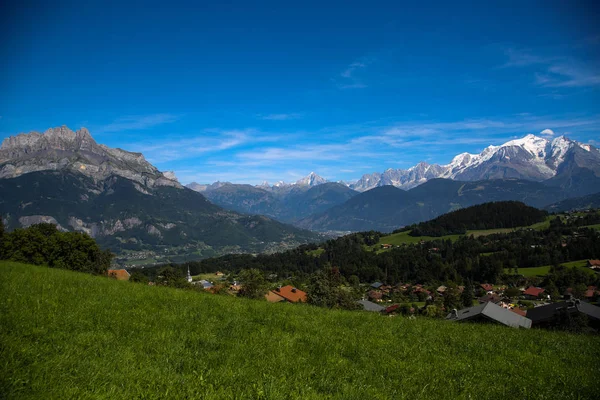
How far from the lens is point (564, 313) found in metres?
36.8

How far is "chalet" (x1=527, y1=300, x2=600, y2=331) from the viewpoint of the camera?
120ft

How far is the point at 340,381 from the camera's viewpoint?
20.8 feet

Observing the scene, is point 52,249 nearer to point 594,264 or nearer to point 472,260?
point 472,260

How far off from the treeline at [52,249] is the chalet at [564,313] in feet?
184

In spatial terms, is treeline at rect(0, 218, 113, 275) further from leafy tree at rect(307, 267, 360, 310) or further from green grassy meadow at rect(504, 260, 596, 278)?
green grassy meadow at rect(504, 260, 596, 278)

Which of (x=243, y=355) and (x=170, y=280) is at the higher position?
(x=243, y=355)

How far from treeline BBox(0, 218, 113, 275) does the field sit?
140 ft

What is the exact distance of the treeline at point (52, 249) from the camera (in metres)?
45.4

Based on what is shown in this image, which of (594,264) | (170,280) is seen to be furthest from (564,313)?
(594,264)

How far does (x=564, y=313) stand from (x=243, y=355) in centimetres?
4312

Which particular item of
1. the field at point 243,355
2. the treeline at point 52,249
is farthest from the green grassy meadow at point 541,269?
the field at point 243,355

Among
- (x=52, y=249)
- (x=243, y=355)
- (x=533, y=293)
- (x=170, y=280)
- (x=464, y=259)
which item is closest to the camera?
(x=243, y=355)

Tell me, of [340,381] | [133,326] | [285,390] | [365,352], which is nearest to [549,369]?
[365,352]

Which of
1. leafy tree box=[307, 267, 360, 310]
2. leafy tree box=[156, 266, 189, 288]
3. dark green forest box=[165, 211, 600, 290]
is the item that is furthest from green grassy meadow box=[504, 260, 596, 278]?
leafy tree box=[156, 266, 189, 288]
